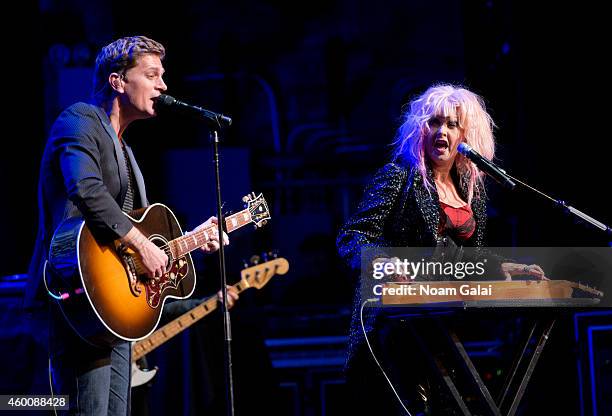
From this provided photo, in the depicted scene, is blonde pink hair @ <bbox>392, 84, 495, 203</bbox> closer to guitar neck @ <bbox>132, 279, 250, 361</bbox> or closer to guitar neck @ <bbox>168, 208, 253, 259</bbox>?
guitar neck @ <bbox>168, 208, 253, 259</bbox>

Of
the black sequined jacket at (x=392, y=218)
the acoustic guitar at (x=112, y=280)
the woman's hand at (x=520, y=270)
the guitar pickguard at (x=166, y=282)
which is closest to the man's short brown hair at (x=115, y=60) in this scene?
the acoustic guitar at (x=112, y=280)

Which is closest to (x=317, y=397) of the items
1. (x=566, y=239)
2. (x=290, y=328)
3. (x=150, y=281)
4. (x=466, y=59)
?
(x=290, y=328)

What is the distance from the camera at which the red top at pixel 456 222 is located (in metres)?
3.63

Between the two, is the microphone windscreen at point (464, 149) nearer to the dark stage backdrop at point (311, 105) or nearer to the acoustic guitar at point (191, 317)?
the dark stage backdrop at point (311, 105)

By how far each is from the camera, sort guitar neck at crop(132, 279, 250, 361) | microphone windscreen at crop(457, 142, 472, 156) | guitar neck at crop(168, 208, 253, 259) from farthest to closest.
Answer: guitar neck at crop(132, 279, 250, 361) → guitar neck at crop(168, 208, 253, 259) → microphone windscreen at crop(457, 142, 472, 156)

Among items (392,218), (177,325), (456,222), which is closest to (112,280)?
(392,218)

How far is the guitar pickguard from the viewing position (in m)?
3.49

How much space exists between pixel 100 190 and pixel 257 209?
1088 mm

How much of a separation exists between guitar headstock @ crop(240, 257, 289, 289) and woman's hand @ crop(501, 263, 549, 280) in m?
2.87

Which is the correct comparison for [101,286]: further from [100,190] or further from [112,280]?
[100,190]

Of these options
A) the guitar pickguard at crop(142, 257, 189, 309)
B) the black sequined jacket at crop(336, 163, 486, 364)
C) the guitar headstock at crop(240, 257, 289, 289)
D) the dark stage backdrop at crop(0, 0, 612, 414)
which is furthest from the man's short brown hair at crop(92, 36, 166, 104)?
the guitar headstock at crop(240, 257, 289, 289)

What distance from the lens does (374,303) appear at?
3.17 meters

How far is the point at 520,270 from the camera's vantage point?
346 cm

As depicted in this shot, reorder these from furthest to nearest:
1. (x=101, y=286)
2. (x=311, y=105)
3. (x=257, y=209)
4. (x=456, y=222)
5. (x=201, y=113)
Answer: (x=311, y=105), (x=257, y=209), (x=456, y=222), (x=201, y=113), (x=101, y=286)
